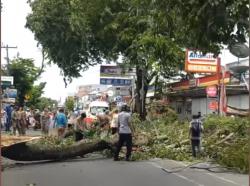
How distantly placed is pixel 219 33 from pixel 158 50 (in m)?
17.4

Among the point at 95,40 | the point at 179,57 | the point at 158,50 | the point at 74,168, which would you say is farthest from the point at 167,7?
the point at 95,40

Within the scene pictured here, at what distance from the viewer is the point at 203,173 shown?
49.6 ft

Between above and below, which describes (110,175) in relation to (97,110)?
below

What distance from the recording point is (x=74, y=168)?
1633 centimetres

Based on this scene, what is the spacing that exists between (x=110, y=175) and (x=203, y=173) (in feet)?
7.47

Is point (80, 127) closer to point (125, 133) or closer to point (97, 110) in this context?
point (125, 133)

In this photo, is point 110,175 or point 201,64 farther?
point 201,64

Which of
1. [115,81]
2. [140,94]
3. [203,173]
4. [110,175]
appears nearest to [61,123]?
[110,175]

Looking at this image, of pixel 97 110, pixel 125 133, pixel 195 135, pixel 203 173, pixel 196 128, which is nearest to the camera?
pixel 203 173

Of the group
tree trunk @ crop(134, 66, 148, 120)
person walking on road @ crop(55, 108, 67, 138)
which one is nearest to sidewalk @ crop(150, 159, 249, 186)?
person walking on road @ crop(55, 108, 67, 138)

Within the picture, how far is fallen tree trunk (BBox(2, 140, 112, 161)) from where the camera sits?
1720 cm

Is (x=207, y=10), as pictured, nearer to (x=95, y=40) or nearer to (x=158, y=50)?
(x=158, y=50)

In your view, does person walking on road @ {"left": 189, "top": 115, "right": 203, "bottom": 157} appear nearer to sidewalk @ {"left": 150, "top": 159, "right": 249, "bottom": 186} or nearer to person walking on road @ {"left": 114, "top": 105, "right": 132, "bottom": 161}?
sidewalk @ {"left": 150, "top": 159, "right": 249, "bottom": 186}

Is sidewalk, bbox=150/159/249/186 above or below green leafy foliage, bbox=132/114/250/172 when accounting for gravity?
below
